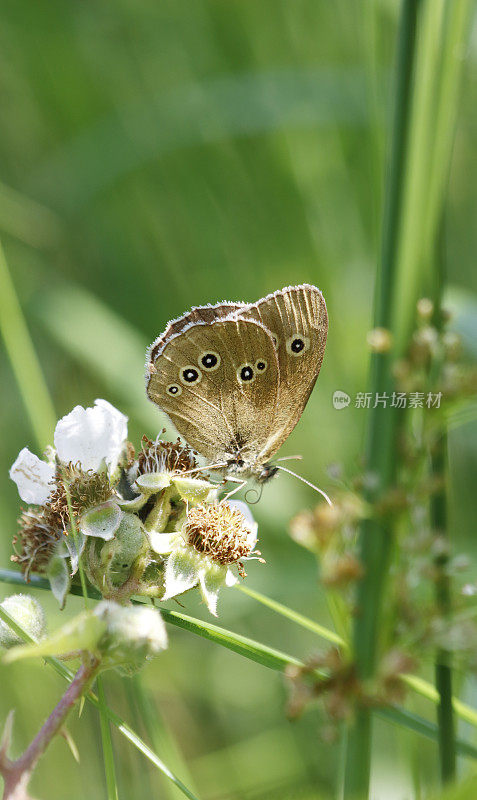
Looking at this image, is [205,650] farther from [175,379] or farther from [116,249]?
[116,249]

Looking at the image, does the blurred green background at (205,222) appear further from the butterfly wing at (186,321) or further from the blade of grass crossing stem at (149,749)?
the blade of grass crossing stem at (149,749)

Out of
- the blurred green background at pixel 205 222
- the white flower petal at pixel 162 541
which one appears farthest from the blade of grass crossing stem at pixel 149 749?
the blurred green background at pixel 205 222

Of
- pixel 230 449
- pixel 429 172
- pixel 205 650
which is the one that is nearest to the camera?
pixel 429 172

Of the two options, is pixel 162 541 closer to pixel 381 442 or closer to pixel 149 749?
pixel 149 749

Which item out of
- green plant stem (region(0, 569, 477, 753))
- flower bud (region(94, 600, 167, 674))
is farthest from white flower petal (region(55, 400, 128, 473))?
flower bud (region(94, 600, 167, 674))

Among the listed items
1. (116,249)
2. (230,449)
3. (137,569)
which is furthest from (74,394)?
(137,569)

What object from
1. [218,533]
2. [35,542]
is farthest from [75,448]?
[218,533]
